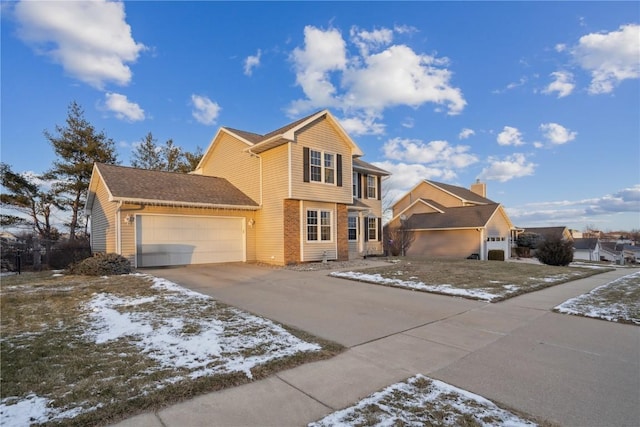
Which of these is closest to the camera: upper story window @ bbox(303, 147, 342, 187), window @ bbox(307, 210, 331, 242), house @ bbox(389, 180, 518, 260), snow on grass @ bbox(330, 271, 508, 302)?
snow on grass @ bbox(330, 271, 508, 302)

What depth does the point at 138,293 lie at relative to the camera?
8297 mm

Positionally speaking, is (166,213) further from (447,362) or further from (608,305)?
(608,305)

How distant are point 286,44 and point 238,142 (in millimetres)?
5417

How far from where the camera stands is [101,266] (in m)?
11.3

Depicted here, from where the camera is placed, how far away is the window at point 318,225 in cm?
1631

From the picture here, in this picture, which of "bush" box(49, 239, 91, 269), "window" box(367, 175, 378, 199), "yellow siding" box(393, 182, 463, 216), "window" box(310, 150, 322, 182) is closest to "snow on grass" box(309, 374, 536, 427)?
"window" box(310, 150, 322, 182)

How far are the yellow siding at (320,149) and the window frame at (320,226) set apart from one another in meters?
0.73

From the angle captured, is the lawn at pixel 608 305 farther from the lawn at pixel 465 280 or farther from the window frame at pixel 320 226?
the window frame at pixel 320 226

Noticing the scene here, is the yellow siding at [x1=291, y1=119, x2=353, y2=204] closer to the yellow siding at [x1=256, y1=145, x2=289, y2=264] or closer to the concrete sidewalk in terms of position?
the yellow siding at [x1=256, y1=145, x2=289, y2=264]

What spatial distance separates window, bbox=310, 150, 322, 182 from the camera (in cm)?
1617

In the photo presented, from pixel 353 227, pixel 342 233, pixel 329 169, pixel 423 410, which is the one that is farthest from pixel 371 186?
pixel 423 410

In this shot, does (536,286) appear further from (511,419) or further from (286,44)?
(286,44)

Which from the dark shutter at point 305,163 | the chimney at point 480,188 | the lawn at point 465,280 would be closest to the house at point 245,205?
the dark shutter at point 305,163

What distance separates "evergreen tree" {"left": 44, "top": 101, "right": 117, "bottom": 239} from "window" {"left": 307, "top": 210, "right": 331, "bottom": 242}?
18.0m
